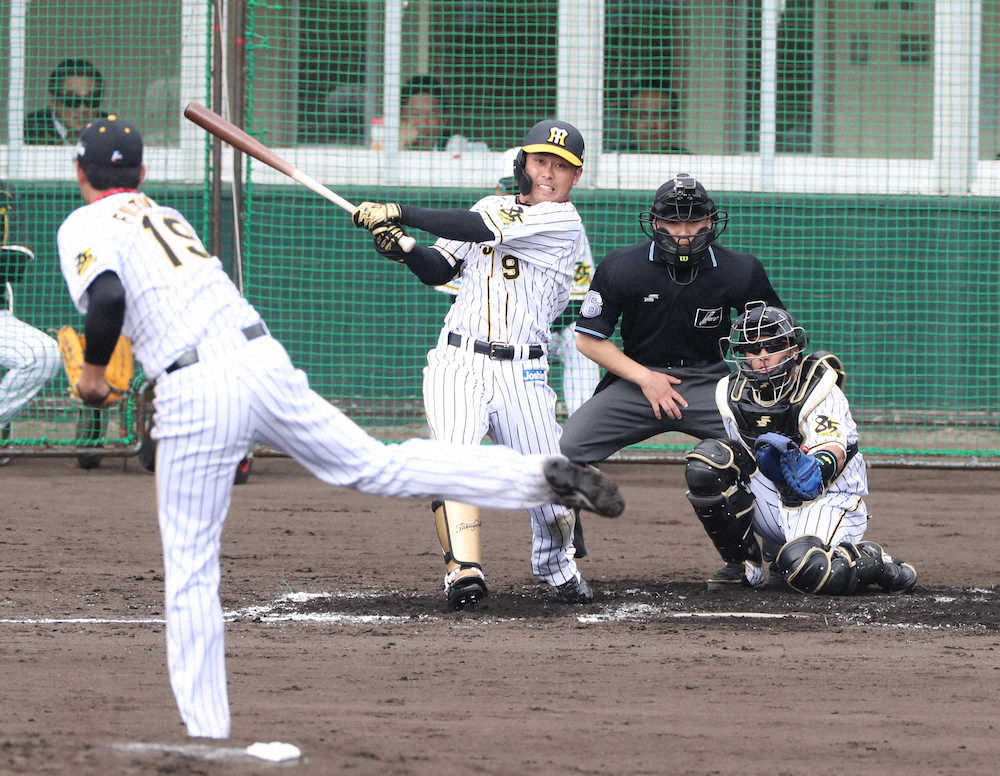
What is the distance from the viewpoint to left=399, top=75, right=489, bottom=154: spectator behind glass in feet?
37.4

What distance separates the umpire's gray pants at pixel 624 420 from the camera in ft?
22.1

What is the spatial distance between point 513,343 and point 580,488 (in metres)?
2.06

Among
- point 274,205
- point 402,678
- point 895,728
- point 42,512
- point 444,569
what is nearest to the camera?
point 895,728

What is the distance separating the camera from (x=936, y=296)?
11242 millimetres

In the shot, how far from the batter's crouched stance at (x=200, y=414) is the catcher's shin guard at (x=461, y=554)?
5.74 ft

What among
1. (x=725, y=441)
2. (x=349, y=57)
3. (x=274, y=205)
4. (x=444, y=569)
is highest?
(x=349, y=57)

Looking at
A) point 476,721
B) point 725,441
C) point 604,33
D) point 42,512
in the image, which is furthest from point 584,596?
point 604,33

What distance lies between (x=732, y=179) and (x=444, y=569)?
18.0 feet

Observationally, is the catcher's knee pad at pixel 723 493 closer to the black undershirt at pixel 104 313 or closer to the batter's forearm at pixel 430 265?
the batter's forearm at pixel 430 265

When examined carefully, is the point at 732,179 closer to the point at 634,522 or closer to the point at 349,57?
the point at 349,57

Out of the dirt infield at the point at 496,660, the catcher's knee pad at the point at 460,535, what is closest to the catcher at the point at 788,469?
the dirt infield at the point at 496,660

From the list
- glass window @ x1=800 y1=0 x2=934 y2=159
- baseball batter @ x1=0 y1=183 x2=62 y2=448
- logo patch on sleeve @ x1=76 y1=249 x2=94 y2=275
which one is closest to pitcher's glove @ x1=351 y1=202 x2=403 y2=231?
logo patch on sleeve @ x1=76 y1=249 x2=94 y2=275

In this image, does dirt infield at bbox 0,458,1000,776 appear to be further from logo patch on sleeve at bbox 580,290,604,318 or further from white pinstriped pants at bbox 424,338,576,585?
logo patch on sleeve at bbox 580,290,604,318

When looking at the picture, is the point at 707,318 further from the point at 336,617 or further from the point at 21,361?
the point at 21,361
